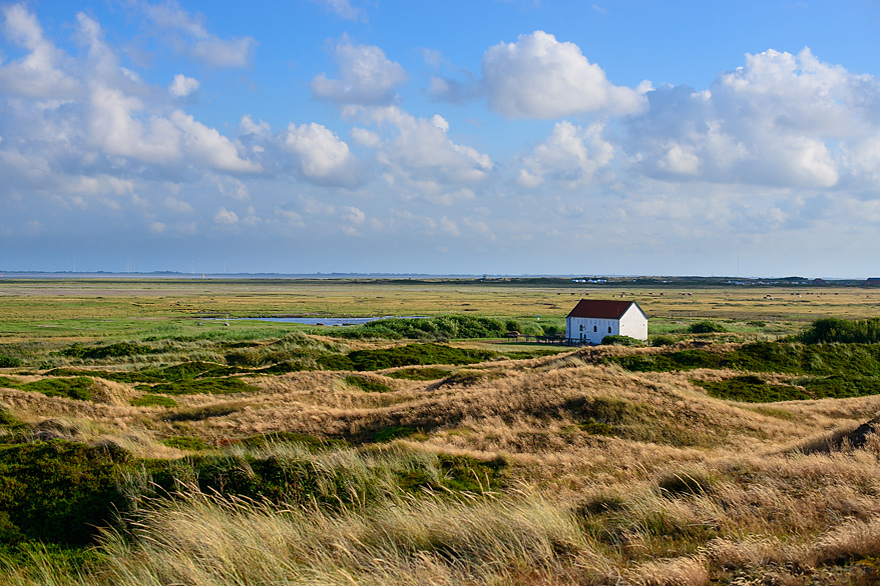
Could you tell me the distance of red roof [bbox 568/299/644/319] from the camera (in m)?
59.2

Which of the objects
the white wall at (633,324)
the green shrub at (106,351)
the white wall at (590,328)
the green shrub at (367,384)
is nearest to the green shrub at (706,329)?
the white wall at (633,324)

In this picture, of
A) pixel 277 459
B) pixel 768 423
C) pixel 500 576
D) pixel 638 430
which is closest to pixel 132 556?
pixel 277 459

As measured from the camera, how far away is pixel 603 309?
6100 centimetres

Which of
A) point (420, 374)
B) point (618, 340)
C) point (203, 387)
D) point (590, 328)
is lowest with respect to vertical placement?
point (618, 340)

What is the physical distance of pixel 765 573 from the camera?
15.9 feet

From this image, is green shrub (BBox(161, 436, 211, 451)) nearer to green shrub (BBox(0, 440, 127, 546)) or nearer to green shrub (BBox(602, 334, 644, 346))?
green shrub (BBox(0, 440, 127, 546))

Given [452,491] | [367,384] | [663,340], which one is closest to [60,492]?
[452,491]

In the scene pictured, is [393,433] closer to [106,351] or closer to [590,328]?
[106,351]

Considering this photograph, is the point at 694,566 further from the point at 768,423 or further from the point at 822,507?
the point at 768,423

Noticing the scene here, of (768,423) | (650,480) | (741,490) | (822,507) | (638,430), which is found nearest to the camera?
(822,507)

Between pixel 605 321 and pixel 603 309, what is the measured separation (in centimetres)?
156

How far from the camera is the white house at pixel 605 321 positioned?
5878cm

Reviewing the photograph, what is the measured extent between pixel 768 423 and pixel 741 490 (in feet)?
35.6

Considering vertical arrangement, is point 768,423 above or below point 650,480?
below
